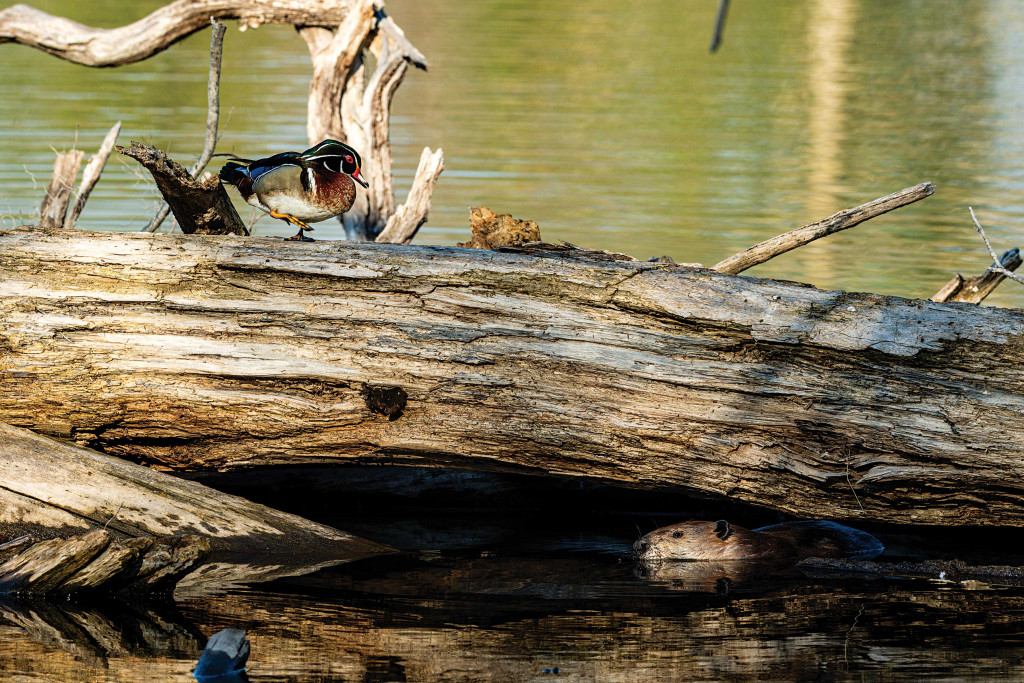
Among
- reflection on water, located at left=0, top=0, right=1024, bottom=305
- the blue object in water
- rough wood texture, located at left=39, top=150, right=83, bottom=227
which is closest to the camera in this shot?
the blue object in water

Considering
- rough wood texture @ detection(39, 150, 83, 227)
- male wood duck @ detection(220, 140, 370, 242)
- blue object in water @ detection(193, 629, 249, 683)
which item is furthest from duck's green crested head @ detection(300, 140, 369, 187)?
rough wood texture @ detection(39, 150, 83, 227)

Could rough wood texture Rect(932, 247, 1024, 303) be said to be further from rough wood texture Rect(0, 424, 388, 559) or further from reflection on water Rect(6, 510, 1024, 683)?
rough wood texture Rect(0, 424, 388, 559)

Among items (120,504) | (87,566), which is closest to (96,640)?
(87,566)

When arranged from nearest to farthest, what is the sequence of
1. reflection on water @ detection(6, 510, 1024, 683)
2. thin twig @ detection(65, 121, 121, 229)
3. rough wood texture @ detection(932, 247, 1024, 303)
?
reflection on water @ detection(6, 510, 1024, 683)
rough wood texture @ detection(932, 247, 1024, 303)
thin twig @ detection(65, 121, 121, 229)

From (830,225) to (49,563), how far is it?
434 cm

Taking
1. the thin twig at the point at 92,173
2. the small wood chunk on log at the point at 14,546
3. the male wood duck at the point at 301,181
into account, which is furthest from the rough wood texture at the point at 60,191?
the small wood chunk on log at the point at 14,546

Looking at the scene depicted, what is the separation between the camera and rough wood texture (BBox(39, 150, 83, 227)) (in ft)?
29.3

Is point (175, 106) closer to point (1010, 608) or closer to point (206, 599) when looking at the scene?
point (206, 599)

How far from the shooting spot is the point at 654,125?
67.1 feet

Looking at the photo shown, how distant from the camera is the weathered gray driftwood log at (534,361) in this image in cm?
535

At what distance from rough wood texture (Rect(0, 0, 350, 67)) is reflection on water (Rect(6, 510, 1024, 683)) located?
5.85 m

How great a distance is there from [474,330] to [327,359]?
0.71 metres

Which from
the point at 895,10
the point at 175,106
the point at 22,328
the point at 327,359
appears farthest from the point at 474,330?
the point at 895,10

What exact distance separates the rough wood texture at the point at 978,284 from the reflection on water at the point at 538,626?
254cm
